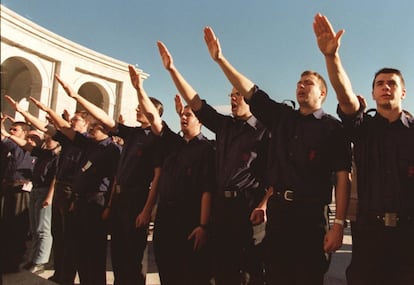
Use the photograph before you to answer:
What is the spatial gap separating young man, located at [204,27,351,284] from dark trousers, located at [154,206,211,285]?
2.60 feet

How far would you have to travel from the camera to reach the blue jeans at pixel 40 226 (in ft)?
13.6

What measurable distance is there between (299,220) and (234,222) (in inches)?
A: 22.7

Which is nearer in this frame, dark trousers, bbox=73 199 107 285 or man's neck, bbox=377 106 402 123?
man's neck, bbox=377 106 402 123

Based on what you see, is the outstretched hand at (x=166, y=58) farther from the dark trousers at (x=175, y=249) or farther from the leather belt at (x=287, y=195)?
the leather belt at (x=287, y=195)

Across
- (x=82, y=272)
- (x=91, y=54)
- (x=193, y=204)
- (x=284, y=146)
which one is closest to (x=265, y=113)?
(x=284, y=146)

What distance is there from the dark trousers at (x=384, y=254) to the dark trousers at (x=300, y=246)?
0.67 feet

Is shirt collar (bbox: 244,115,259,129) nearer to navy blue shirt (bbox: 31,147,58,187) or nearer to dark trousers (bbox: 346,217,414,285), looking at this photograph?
dark trousers (bbox: 346,217,414,285)

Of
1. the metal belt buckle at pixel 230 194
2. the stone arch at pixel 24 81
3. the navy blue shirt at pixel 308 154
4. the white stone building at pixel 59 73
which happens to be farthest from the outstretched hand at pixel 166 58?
the stone arch at pixel 24 81

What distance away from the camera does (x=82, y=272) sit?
10.2ft

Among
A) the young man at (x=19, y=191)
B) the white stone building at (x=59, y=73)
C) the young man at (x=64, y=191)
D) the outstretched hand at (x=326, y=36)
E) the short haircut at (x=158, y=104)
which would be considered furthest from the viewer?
the white stone building at (x=59, y=73)

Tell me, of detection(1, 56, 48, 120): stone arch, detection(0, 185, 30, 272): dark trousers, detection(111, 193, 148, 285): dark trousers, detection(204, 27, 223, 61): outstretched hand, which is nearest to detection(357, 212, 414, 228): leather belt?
detection(204, 27, 223, 61): outstretched hand

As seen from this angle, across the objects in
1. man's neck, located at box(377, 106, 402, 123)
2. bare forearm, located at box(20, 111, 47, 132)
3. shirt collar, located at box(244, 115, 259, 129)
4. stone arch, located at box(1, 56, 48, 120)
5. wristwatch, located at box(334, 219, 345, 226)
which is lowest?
wristwatch, located at box(334, 219, 345, 226)

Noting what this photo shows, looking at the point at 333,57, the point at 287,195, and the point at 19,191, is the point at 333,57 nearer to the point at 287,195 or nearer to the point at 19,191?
the point at 287,195

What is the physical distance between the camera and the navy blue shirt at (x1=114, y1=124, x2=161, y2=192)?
9.54 ft
